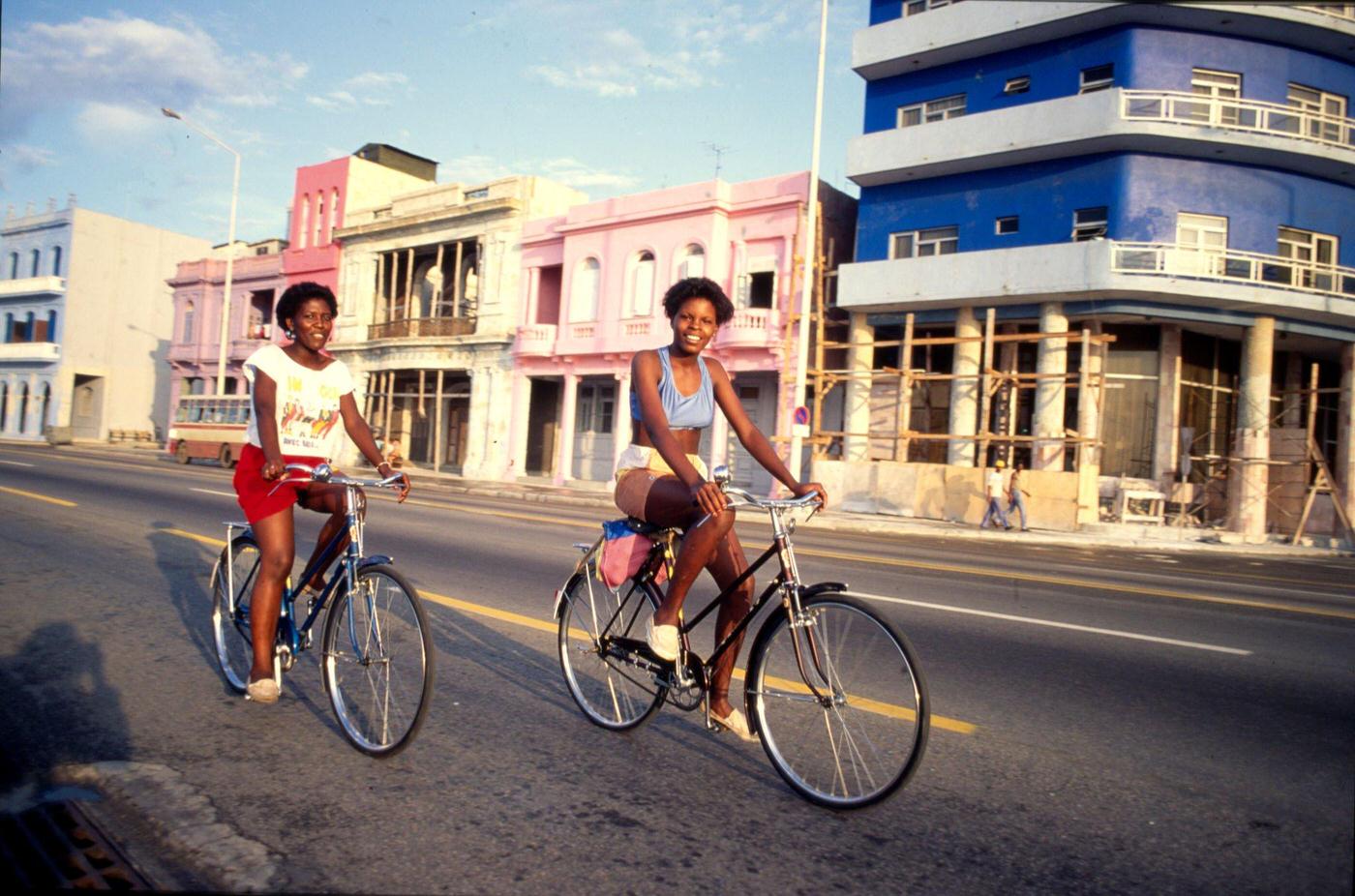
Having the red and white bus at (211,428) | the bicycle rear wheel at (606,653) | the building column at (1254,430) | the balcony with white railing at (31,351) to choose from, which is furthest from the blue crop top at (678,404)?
the balcony with white railing at (31,351)

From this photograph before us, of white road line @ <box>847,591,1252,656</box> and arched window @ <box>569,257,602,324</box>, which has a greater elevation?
arched window @ <box>569,257,602,324</box>

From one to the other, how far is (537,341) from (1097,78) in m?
17.9

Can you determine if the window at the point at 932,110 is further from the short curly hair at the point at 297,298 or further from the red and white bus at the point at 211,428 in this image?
the short curly hair at the point at 297,298

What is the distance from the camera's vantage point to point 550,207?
3275 centimetres

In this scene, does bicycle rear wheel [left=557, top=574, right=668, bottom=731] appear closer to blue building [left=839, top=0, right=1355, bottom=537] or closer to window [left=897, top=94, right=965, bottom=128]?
blue building [left=839, top=0, right=1355, bottom=537]

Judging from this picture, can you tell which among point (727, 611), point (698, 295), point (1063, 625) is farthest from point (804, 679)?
point (1063, 625)

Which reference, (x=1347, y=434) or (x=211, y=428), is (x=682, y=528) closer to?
(x=1347, y=434)

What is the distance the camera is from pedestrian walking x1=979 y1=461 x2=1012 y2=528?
1942 centimetres

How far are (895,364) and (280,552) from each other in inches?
924

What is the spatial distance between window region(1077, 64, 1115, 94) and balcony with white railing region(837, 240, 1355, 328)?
13.7 feet

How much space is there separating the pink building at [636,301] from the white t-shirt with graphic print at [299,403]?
2025cm

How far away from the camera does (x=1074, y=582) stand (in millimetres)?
9750

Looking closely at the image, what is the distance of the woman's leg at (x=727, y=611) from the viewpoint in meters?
3.71

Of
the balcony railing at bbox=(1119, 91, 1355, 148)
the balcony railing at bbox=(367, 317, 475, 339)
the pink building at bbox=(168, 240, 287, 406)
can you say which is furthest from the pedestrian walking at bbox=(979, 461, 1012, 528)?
the pink building at bbox=(168, 240, 287, 406)
